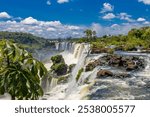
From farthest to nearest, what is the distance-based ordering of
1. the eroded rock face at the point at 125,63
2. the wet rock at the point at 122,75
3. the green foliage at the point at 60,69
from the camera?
the green foliage at the point at 60,69 → the eroded rock face at the point at 125,63 → the wet rock at the point at 122,75

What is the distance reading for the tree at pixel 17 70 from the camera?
7.75ft

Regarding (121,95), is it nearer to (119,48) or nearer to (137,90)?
(137,90)

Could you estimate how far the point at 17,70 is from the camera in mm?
2396

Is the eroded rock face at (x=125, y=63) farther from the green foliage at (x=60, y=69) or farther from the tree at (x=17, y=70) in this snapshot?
the tree at (x=17, y=70)

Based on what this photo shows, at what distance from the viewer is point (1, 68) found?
2.46 m

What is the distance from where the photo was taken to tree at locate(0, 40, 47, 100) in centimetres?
236

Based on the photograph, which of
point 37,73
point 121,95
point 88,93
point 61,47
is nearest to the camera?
point 37,73

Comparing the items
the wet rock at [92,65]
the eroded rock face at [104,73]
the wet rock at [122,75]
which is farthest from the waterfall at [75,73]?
the wet rock at [122,75]

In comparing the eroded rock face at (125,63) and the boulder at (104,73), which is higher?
the eroded rock face at (125,63)

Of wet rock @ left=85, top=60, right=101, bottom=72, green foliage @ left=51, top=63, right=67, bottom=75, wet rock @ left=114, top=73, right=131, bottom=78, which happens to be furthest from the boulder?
green foliage @ left=51, top=63, right=67, bottom=75

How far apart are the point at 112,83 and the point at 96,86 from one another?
638 mm

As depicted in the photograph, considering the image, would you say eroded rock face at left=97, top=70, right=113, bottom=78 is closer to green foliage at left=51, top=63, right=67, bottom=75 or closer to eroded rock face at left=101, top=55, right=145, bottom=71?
eroded rock face at left=101, top=55, right=145, bottom=71

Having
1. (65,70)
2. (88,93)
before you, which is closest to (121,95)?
(88,93)

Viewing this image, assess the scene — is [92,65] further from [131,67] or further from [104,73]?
[104,73]
